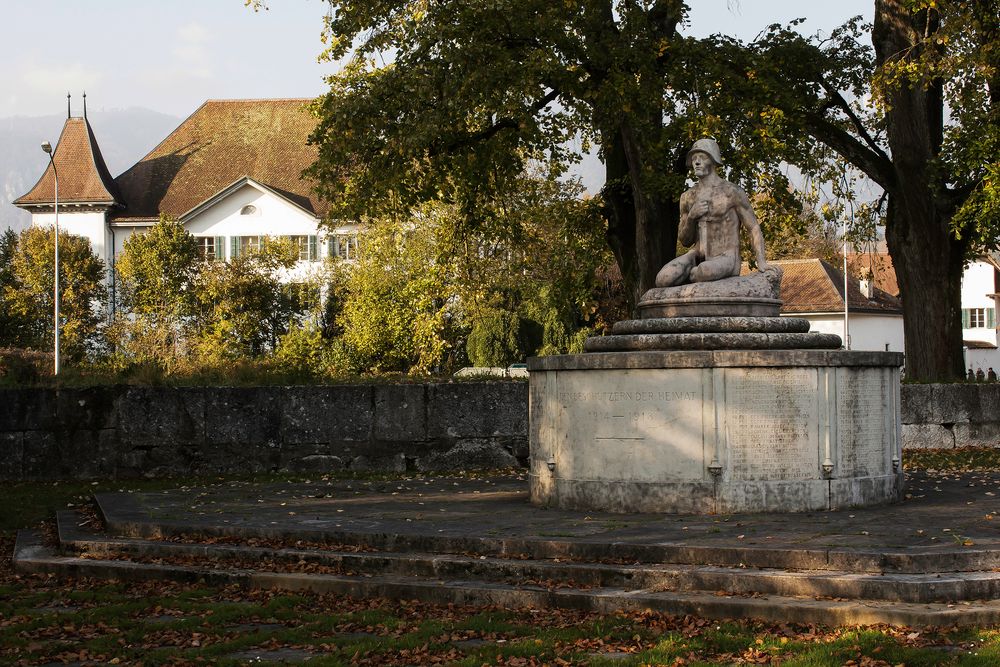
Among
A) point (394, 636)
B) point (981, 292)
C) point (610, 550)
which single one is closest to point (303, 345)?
point (610, 550)

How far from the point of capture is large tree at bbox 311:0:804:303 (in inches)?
805

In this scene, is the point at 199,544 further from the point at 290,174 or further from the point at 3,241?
the point at 290,174

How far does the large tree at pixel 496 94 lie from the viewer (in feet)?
67.1

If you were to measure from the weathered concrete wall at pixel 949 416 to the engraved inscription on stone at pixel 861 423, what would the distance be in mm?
7404

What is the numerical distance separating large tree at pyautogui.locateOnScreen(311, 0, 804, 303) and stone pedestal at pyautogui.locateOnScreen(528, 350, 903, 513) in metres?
9.09

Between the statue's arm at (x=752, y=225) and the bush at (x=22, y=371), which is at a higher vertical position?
the statue's arm at (x=752, y=225)

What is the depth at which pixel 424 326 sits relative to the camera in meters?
44.7

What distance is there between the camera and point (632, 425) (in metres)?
11.7

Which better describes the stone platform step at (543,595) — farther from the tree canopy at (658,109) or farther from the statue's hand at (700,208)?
the tree canopy at (658,109)

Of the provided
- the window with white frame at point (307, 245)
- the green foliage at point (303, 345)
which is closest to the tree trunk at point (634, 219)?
the green foliage at point (303, 345)

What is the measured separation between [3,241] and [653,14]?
4595cm

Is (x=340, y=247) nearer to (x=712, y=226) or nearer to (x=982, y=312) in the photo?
(x=982, y=312)

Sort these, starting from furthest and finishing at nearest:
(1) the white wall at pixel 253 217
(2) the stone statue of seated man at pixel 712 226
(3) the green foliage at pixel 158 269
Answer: (1) the white wall at pixel 253 217 < (3) the green foliage at pixel 158 269 < (2) the stone statue of seated man at pixel 712 226

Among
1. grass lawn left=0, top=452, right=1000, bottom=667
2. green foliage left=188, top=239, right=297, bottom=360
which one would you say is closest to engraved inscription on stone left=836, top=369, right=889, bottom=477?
grass lawn left=0, top=452, right=1000, bottom=667
